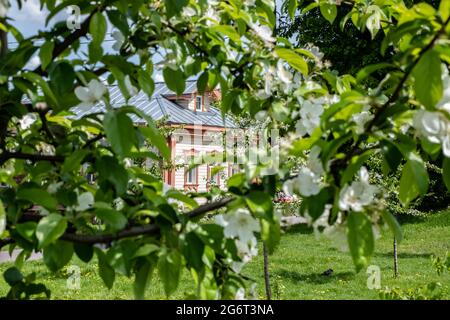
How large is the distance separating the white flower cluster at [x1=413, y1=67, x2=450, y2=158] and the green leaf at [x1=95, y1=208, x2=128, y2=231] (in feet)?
2.12

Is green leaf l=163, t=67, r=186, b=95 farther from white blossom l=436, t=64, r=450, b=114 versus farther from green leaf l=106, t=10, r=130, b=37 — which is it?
white blossom l=436, t=64, r=450, b=114

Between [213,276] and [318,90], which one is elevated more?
[318,90]

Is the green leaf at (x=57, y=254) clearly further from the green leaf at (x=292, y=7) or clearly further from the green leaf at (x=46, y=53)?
the green leaf at (x=292, y=7)

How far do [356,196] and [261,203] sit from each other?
19 centimetres

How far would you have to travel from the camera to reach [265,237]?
4.14ft

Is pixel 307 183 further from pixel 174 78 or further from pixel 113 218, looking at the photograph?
pixel 174 78

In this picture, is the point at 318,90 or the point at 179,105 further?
the point at 179,105

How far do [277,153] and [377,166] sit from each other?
7628mm

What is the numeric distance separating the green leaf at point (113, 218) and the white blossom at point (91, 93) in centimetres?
31

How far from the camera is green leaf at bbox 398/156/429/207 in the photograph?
1131 mm

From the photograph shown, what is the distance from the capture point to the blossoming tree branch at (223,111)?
1176mm

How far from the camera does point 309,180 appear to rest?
1222 mm

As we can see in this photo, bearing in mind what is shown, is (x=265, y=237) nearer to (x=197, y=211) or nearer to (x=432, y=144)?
(x=197, y=211)
